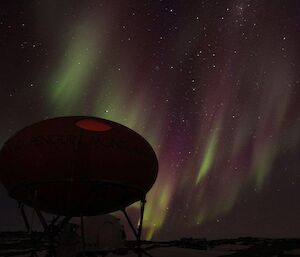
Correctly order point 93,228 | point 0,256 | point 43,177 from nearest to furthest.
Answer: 1. point 43,177
2. point 93,228
3. point 0,256

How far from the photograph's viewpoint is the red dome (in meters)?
8.88

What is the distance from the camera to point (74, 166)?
Result: 347 inches

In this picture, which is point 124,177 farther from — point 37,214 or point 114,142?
point 37,214

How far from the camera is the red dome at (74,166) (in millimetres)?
8883

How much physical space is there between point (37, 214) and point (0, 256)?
9.24 metres

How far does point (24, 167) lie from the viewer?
9.10m

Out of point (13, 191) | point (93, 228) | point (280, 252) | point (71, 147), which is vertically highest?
point (71, 147)

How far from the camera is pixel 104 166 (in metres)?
8.99

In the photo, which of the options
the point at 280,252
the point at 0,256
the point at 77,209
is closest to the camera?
the point at 77,209

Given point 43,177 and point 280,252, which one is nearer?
point 43,177

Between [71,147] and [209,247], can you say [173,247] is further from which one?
[71,147]

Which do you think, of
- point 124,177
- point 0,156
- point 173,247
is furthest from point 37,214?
point 173,247

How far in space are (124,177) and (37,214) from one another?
2.20 meters

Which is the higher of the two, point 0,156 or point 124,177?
point 0,156
